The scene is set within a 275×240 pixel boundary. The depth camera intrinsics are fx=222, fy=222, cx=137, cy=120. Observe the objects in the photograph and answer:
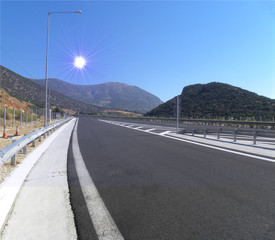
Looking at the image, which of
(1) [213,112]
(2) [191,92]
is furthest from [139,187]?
(2) [191,92]

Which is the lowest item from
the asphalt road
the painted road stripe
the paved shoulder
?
the paved shoulder

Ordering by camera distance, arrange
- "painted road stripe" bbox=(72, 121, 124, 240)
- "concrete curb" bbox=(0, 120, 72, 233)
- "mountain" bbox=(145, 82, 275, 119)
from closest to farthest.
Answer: "painted road stripe" bbox=(72, 121, 124, 240) → "concrete curb" bbox=(0, 120, 72, 233) → "mountain" bbox=(145, 82, 275, 119)

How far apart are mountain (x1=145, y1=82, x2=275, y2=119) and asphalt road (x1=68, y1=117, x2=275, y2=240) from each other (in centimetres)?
3858

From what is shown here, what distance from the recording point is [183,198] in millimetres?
3770

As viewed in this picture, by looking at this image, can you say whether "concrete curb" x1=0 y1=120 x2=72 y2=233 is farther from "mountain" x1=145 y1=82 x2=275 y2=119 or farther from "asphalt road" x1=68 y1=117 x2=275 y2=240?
"mountain" x1=145 y1=82 x2=275 y2=119

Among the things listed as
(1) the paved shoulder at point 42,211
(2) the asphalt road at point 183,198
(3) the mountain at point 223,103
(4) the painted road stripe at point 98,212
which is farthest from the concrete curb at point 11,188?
(3) the mountain at point 223,103

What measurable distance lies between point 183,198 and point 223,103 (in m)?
58.9

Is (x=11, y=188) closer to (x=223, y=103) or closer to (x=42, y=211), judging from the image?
(x=42, y=211)

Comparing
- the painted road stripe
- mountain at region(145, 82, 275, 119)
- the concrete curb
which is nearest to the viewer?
the painted road stripe

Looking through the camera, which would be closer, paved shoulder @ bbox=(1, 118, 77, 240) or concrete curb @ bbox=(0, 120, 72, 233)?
paved shoulder @ bbox=(1, 118, 77, 240)

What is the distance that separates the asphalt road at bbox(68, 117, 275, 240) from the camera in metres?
2.76

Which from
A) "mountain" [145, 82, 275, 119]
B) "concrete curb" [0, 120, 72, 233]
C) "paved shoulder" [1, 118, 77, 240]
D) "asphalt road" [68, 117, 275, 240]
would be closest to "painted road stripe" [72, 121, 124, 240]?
"asphalt road" [68, 117, 275, 240]

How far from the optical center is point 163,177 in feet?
16.4

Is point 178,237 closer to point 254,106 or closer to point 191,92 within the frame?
point 254,106
